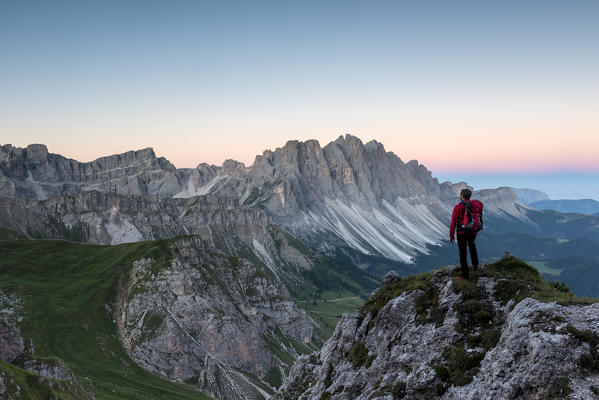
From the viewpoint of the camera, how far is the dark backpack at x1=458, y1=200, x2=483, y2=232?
28.5 m

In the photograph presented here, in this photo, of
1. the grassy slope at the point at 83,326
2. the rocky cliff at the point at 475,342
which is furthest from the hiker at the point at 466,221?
the grassy slope at the point at 83,326

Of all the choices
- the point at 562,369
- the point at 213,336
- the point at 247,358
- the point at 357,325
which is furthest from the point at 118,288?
the point at 562,369

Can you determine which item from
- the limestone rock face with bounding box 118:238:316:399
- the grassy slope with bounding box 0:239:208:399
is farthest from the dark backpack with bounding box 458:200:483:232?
the limestone rock face with bounding box 118:238:316:399

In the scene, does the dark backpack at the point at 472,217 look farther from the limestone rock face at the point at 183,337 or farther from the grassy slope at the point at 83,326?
the limestone rock face at the point at 183,337

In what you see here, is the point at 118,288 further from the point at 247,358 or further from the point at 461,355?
the point at 461,355

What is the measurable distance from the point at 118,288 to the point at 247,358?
7109cm

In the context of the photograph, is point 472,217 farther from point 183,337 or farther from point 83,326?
point 83,326

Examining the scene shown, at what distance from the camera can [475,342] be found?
26.0 metres

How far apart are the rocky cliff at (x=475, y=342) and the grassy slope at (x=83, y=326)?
354 feet

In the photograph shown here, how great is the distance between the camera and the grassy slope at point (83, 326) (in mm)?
137500

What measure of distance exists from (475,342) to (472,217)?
8.53m

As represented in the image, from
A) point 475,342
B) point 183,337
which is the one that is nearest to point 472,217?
point 475,342

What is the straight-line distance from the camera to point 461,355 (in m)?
25.6

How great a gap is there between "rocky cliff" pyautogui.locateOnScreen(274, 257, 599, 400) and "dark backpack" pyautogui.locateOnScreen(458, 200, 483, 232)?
4.57m
